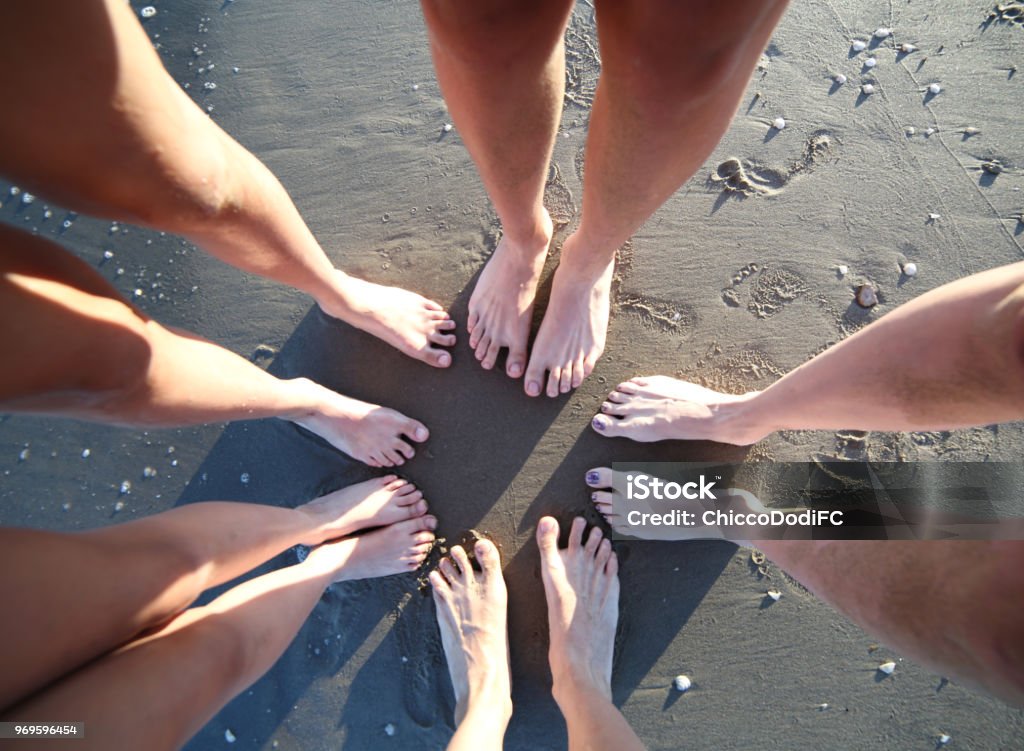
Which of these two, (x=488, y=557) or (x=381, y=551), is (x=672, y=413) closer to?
(x=488, y=557)

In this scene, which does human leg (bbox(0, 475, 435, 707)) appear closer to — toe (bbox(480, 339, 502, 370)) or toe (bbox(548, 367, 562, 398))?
toe (bbox(480, 339, 502, 370))

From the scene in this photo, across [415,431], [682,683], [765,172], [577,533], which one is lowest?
[682,683]

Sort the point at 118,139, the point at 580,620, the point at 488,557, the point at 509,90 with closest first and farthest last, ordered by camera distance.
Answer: the point at 118,139, the point at 509,90, the point at 580,620, the point at 488,557

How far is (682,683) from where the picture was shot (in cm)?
165

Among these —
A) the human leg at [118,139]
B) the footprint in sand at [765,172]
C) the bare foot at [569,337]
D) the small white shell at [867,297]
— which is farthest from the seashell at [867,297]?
the human leg at [118,139]

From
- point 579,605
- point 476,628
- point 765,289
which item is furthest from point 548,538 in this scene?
point 765,289

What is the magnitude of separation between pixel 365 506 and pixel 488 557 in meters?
0.41

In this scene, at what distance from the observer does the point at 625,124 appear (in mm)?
977

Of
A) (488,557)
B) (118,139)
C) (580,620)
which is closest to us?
(118,139)

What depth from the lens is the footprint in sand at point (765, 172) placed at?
70.0 inches

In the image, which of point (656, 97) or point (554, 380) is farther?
point (554, 380)

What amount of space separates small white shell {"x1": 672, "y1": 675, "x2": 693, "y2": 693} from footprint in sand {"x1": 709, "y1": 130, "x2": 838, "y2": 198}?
59.3 inches

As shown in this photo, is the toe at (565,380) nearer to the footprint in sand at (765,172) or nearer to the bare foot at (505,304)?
the bare foot at (505,304)

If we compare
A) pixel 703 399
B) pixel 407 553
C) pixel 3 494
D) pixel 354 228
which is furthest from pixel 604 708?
pixel 3 494
